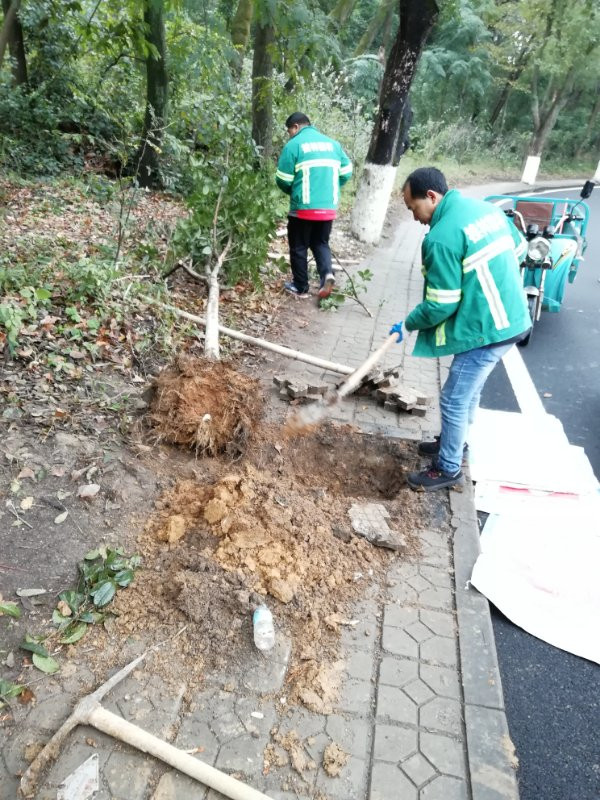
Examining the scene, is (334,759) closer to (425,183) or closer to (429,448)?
(429,448)

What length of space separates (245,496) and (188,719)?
51.2 inches

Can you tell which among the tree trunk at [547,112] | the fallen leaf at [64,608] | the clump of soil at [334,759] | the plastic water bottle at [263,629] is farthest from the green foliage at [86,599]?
the tree trunk at [547,112]

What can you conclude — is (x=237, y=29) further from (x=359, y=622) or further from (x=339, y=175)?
(x=359, y=622)

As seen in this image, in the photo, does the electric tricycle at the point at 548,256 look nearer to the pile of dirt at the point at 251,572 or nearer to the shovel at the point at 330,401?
the shovel at the point at 330,401

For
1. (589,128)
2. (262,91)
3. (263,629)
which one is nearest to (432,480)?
(263,629)

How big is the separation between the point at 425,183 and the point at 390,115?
610 centimetres

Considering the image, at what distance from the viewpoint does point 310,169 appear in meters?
6.16

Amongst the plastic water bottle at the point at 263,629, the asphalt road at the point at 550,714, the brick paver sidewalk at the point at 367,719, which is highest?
the plastic water bottle at the point at 263,629

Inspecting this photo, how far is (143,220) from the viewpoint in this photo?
327 inches

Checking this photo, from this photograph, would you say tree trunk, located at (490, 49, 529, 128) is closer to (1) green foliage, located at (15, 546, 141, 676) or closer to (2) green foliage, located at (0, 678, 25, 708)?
(1) green foliage, located at (15, 546, 141, 676)

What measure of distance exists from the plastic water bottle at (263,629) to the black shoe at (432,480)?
61.2 inches

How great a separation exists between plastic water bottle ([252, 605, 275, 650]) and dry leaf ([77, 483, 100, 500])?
132 cm

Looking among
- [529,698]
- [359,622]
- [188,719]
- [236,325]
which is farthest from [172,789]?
[236,325]

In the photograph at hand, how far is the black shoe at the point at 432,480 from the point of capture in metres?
3.81
